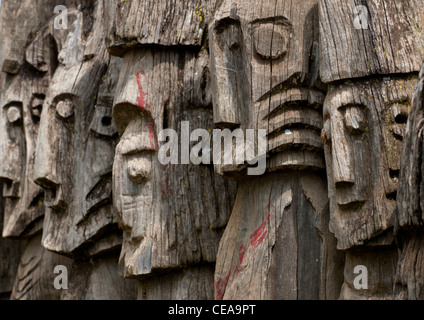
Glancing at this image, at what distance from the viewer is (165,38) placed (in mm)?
6613

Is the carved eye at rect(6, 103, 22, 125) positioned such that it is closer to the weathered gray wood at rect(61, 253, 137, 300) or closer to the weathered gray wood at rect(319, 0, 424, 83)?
the weathered gray wood at rect(61, 253, 137, 300)

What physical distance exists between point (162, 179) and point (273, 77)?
1.15m

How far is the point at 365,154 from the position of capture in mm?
5387

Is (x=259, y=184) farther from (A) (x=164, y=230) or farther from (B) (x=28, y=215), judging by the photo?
(B) (x=28, y=215)

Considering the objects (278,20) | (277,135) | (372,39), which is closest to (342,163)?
(277,135)

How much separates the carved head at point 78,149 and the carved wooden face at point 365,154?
242 centimetres

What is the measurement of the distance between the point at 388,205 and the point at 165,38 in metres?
2.06

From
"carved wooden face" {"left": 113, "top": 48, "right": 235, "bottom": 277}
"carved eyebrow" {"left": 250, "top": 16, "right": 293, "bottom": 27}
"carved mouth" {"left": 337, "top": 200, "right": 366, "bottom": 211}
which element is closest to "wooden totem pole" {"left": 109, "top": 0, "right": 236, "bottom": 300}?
"carved wooden face" {"left": 113, "top": 48, "right": 235, "bottom": 277}

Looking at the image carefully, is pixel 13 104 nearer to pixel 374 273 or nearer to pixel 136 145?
pixel 136 145

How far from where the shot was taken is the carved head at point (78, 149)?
7.41 m

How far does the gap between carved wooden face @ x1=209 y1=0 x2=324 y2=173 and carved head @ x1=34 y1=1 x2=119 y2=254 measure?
1.71m

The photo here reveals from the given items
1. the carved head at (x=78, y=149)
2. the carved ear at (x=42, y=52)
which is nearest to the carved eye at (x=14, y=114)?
the carved ear at (x=42, y=52)

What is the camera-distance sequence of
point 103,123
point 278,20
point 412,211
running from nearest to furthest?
1. point 412,211
2. point 278,20
3. point 103,123
